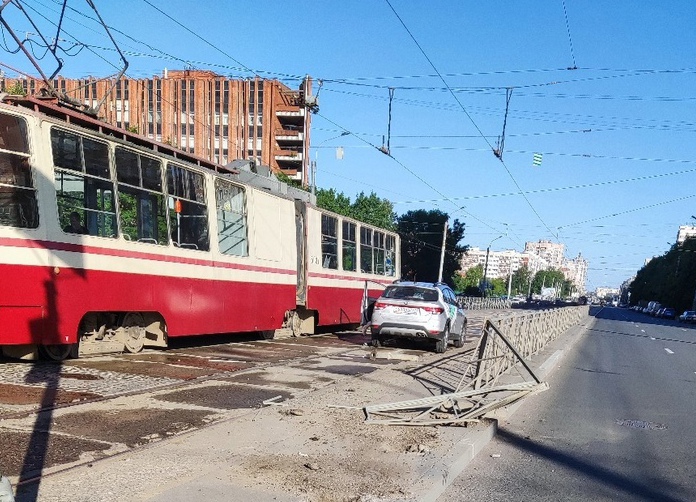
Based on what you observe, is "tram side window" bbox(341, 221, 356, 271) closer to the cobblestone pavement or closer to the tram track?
the cobblestone pavement

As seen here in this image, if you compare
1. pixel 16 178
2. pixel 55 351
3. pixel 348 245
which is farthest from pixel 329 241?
pixel 16 178

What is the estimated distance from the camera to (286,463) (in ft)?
18.1

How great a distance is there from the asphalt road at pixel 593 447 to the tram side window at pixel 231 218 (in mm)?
6710

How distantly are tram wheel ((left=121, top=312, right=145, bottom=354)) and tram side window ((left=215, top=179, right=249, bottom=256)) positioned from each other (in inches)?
93.8

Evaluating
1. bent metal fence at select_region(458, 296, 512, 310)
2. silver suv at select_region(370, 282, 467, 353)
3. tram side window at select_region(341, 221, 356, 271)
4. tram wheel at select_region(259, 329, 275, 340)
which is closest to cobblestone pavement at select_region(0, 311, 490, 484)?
silver suv at select_region(370, 282, 467, 353)

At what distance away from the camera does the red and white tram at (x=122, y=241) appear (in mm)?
8664

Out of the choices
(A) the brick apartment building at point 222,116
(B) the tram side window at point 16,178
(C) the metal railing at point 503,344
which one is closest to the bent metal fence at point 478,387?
(C) the metal railing at point 503,344

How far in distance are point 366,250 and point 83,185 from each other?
42.7 ft

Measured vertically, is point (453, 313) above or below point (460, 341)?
above

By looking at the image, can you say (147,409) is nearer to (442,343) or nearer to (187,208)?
(187,208)

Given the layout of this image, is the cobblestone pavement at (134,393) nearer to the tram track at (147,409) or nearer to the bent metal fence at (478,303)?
the tram track at (147,409)

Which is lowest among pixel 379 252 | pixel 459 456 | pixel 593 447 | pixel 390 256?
pixel 593 447

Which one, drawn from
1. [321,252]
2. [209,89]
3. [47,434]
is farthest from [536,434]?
[209,89]

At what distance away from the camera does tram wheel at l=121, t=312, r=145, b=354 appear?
11.1 meters
